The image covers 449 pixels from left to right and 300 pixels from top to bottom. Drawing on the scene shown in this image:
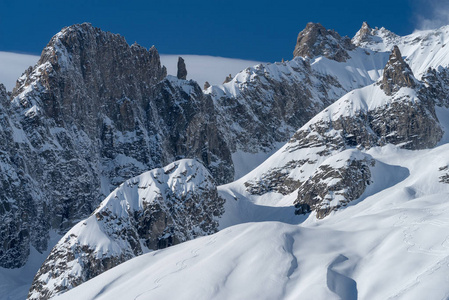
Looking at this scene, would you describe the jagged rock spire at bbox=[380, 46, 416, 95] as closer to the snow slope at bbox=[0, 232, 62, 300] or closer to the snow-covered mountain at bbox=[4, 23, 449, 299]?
the snow-covered mountain at bbox=[4, 23, 449, 299]

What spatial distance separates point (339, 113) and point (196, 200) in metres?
51.7

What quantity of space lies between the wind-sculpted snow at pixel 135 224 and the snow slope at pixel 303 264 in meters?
29.9

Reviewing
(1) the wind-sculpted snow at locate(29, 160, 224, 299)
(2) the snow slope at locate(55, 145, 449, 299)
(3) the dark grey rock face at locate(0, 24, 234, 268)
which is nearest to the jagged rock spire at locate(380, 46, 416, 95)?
(3) the dark grey rock face at locate(0, 24, 234, 268)

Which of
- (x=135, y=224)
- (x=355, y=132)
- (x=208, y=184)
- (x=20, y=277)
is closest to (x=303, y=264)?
(x=135, y=224)

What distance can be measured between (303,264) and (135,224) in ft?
202

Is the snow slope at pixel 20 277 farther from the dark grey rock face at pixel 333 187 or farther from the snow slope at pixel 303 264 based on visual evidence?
the dark grey rock face at pixel 333 187

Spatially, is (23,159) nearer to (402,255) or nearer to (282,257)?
(282,257)

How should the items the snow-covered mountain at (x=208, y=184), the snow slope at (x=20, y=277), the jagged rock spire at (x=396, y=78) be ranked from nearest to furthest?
the snow-covered mountain at (x=208, y=184)
the snow slope at (x=20, y=277)
the jagged rock spire at (x=396, y=78)

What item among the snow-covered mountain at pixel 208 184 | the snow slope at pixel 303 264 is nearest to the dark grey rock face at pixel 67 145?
the snow-covered mountain at pixel 208 184

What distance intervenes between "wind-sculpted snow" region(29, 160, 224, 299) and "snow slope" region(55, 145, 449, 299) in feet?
98.0

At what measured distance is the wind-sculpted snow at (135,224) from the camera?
12100 centimetres

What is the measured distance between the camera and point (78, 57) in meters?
193

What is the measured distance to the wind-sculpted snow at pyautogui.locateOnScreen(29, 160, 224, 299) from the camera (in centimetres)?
12100

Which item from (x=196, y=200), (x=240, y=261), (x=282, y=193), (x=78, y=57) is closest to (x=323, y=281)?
(x=240, y=261)
